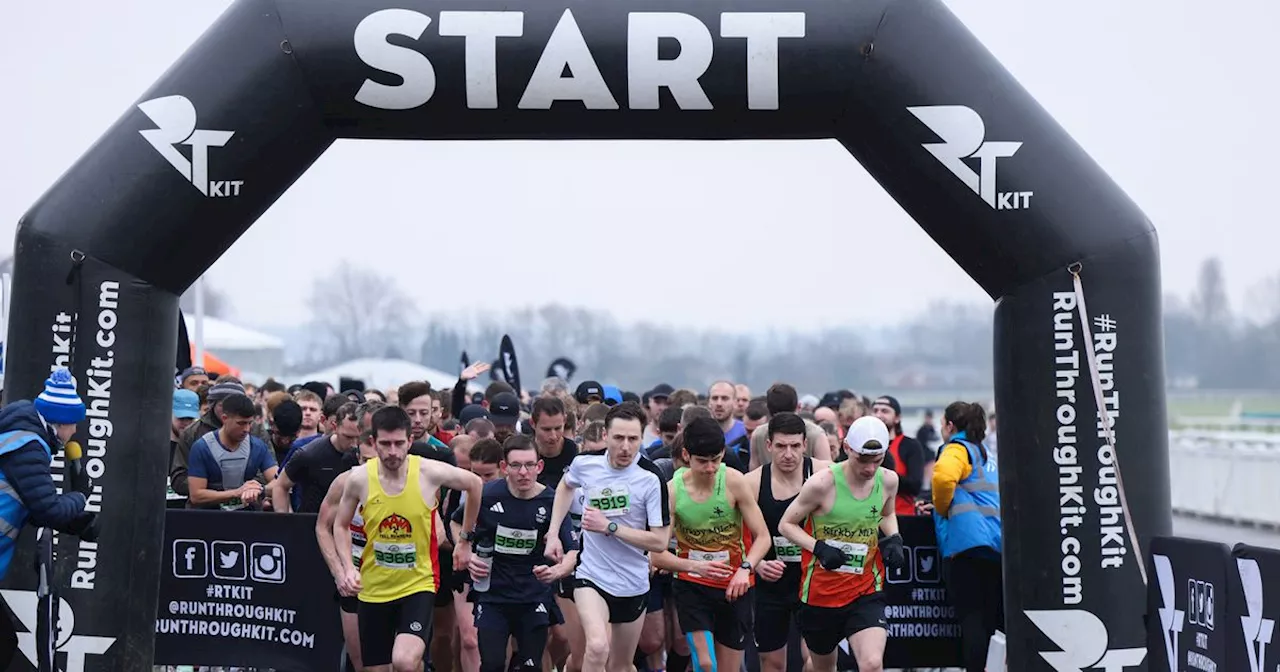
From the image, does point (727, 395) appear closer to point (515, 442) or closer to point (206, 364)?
point (515, 442)

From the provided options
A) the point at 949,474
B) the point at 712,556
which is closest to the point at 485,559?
the point at 712,556

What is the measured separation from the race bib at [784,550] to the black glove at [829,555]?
1.59 ft

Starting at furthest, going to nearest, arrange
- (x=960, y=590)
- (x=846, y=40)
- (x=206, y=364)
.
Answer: (x=206, y=364), (x=960, y=590), (x=846, y=40)

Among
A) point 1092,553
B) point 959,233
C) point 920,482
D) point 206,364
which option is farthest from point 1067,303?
point 206,364

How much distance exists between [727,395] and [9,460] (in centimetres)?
635

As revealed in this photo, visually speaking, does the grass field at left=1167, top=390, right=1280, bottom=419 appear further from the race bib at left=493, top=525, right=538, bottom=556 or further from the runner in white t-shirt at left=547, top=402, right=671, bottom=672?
the race bib at left=493, top=525, right=538, bottom=556

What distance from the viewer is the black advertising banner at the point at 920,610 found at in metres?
10.3

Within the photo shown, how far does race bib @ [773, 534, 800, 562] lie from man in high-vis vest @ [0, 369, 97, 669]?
402 centimetres

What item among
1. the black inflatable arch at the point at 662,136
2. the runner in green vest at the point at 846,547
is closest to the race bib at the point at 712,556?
the runner in green vest at the point at 846,547

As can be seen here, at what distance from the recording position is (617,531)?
8.88 m

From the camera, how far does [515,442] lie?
30.1 feet

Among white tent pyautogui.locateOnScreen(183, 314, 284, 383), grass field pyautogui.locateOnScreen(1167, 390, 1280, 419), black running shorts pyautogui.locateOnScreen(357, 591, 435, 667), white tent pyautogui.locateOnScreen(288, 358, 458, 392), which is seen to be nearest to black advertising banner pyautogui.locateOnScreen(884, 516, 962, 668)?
black running shorts pyautogui.locateOnScreen(357, 591, 435, 667)

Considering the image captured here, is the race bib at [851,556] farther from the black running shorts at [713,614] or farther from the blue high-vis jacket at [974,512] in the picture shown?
the blue high-vis jacket at [974,512]

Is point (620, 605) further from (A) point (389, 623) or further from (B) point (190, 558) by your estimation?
(B) point (190, 558)
